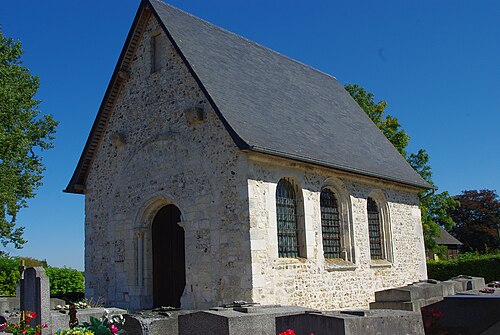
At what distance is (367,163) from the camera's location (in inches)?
659

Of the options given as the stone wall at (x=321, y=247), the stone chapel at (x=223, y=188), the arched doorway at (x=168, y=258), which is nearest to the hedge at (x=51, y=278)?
the stone chapel at (x=223, y=188)

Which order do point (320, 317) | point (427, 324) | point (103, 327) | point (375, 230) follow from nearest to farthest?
point (320, 317), point (427, 324), point (103, 327), point (375, 230)

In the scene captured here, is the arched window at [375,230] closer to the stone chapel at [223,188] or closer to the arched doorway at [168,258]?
the stone chapel at [223,188]

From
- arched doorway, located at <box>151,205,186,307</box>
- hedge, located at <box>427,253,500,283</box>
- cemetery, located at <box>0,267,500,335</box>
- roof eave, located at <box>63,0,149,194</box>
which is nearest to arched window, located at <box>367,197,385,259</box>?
hedge, located at <box>427,253,500,283</box>

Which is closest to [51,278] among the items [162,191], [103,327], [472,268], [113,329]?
[162,191]

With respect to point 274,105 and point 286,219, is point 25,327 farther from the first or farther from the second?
point 274,105

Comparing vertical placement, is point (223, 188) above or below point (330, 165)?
below

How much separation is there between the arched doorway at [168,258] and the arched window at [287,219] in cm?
272

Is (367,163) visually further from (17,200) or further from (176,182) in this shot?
(17,200)

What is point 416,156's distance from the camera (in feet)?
100

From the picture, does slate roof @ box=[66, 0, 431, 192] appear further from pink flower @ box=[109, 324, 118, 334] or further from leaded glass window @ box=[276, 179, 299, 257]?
pink flower @ box=[109, 324, 118, 334]

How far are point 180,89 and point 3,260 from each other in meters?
13.5

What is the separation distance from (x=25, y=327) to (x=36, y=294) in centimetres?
62

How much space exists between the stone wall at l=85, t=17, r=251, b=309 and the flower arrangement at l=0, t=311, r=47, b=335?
3838 mm
